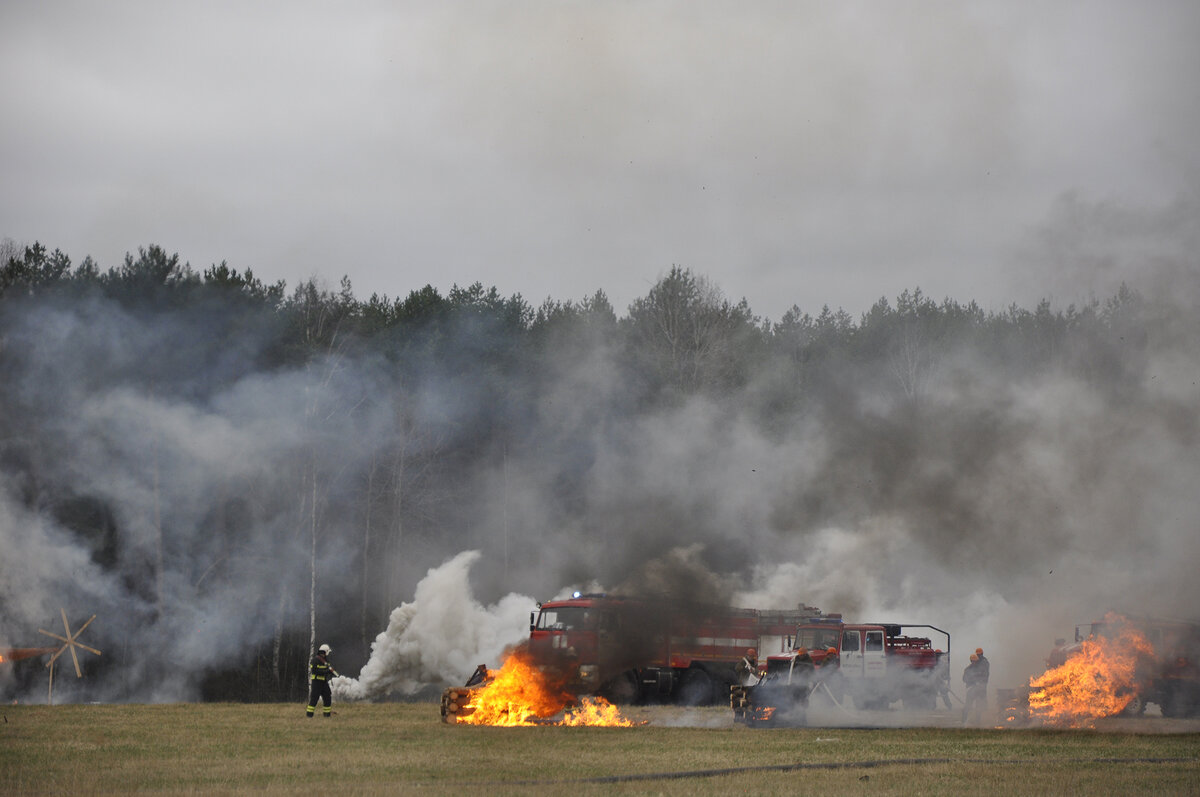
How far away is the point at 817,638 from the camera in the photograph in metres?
28.8

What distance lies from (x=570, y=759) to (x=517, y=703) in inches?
255

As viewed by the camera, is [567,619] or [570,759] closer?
[570,759]

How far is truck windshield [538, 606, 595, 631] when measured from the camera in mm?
27594

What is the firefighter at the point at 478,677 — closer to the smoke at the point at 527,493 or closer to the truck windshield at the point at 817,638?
the smoke at the point at 527,493

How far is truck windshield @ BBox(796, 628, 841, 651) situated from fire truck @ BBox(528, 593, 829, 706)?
1.44 m

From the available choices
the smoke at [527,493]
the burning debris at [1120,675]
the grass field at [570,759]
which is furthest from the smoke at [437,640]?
the burning debris at [1120,675]

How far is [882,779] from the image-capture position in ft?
47.6

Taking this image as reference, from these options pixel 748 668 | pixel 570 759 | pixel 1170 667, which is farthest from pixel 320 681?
pixel 1170 667

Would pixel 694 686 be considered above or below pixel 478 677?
below

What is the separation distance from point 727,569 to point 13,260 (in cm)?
2764

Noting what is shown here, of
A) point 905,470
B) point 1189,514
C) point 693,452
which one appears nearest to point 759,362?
point 693,452

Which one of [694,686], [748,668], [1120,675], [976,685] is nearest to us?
[1120,675]

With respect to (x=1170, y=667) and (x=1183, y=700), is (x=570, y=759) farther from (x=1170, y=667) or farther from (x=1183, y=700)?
(x=1183, y=700)

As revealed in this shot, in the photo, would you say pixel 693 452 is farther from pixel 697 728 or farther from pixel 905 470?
pixel 697 728
